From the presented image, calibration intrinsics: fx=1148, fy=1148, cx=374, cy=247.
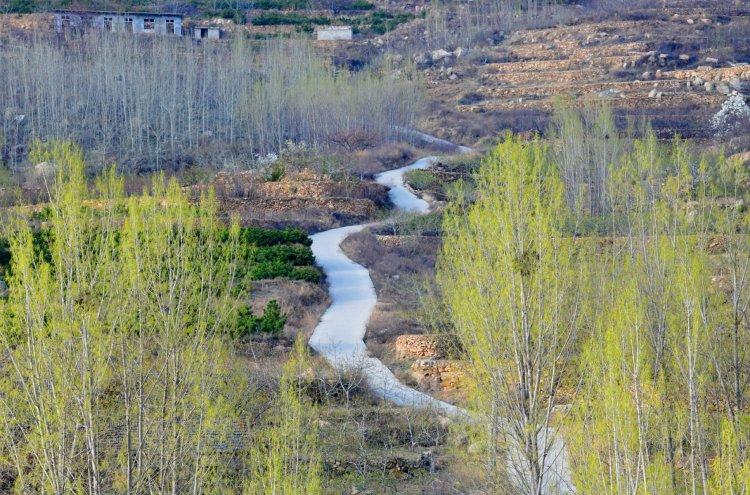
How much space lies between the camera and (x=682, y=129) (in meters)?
43.7

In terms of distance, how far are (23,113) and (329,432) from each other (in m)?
29.7

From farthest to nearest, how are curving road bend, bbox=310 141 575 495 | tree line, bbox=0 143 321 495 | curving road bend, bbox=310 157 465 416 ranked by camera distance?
1. curving road bend, bbox=310 157 465 416
2. curving road bend, bbox=310 141 575 495
3. tree line, bbox=0 143 321 495

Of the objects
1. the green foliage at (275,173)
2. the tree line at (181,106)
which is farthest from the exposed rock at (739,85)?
the green foliage at (275,173)

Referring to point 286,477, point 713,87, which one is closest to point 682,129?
point 713,87

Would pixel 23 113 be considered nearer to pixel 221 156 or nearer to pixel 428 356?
pixel 221 156

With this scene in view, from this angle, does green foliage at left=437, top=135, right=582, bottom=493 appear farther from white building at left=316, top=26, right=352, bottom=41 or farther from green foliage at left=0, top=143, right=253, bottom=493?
white building at left=316, top=26, right=352, bottom=41

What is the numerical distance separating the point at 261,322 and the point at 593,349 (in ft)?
29.8

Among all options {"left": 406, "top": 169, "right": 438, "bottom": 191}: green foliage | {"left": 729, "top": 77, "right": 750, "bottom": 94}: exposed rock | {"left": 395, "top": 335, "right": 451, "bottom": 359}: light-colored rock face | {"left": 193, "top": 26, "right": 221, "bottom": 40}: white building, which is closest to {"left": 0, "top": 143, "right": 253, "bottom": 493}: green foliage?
{"left": 395, "top": 335, "right": 451, "bottom": 359}: light-colored rock face

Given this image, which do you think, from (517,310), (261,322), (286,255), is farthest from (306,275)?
(517,310)

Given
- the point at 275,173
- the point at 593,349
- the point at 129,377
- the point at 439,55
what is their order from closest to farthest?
the point at 129,377
the point at 593,349
the point at 275,173
the point at 439,55

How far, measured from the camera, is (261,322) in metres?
21.5

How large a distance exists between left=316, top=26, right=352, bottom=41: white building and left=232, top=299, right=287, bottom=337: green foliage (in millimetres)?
46158

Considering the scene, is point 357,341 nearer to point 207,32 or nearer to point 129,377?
point 129,377

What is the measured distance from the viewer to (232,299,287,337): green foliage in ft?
69.4
